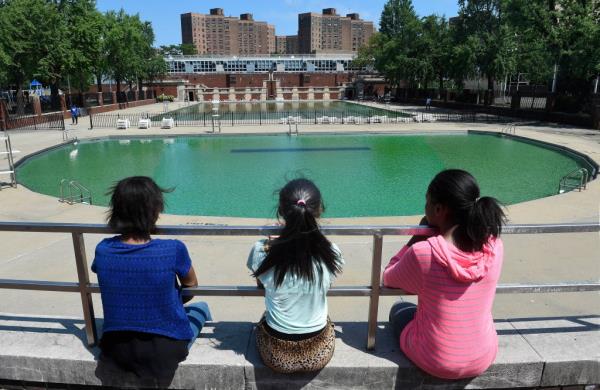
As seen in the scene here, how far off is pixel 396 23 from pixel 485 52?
3791 centimetres

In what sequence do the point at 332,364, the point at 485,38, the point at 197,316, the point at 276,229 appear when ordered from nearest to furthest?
1. the point at 276,229
2. the point at 332,364
3. the point at 197,316
4. the point at 485,38

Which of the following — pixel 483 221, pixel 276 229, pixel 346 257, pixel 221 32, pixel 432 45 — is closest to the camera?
pixel 483 221

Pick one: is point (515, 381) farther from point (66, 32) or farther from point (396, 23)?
point (396, 23)

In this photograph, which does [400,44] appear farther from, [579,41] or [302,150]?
[302,150]

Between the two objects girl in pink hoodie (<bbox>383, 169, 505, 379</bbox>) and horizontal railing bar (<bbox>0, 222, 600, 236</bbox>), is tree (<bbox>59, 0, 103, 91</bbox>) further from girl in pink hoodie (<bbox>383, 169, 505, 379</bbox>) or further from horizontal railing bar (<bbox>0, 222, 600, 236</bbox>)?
girl in pink hoodie (<bbox>383, 169, 505, 379</bbox>)

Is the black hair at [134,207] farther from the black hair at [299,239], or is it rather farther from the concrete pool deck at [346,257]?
the concrete pool deck at [346,257]

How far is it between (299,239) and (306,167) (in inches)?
604

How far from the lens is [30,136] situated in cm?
2628

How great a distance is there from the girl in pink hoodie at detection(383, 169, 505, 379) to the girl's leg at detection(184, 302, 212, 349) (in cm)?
139

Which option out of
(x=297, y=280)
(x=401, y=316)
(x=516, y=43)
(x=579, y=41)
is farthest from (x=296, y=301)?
(x=516, y=43)

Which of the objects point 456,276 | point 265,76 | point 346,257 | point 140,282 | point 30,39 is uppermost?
point 30,39

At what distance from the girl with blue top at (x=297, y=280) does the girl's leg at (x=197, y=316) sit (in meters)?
0.59

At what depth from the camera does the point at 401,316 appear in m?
2.94

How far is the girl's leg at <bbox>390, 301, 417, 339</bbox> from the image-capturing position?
2.90m
